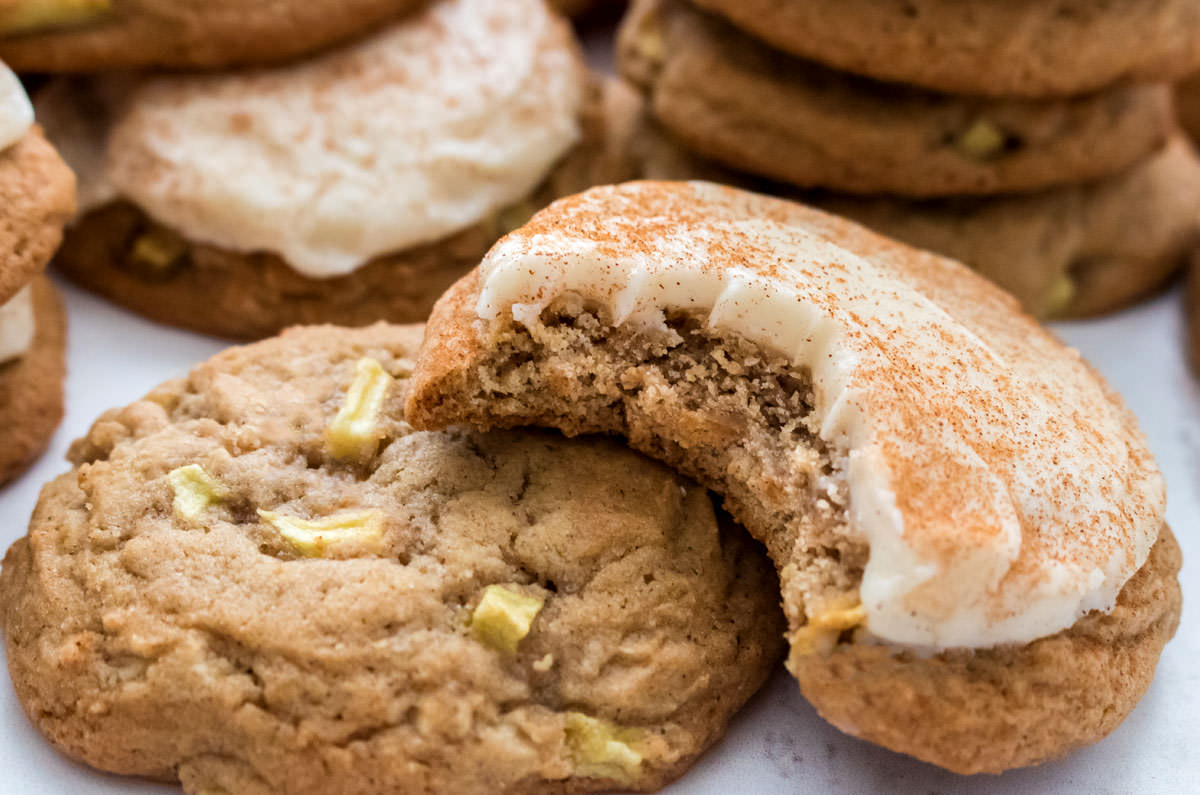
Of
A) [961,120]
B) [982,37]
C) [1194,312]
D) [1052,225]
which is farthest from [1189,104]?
[982,37]

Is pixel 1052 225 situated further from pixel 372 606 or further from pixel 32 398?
pixel 32 398

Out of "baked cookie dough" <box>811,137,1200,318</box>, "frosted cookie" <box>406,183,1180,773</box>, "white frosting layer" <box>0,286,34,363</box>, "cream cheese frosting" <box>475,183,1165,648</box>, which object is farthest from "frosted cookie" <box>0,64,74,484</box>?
"baked cookie dough" <box>811,137,1200,318</box>

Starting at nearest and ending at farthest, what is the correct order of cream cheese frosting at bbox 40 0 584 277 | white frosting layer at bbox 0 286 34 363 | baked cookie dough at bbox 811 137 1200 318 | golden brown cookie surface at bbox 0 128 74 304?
1. golden brown cookie surface at bbox 0 128 74 304
2. white frosting layer at bbox 0 286 34 363
3. cream cheese frosting at bbox 40 0 584 277
4. baked cookie dough at bbox 811 137 1200 318

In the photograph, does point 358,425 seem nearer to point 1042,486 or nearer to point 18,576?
point 18,576

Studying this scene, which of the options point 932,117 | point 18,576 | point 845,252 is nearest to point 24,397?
point 18,576

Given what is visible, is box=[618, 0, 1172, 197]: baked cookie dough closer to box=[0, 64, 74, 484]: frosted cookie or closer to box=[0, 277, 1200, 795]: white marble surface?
box=[0, 277, 1200, 795]: white marble surface
